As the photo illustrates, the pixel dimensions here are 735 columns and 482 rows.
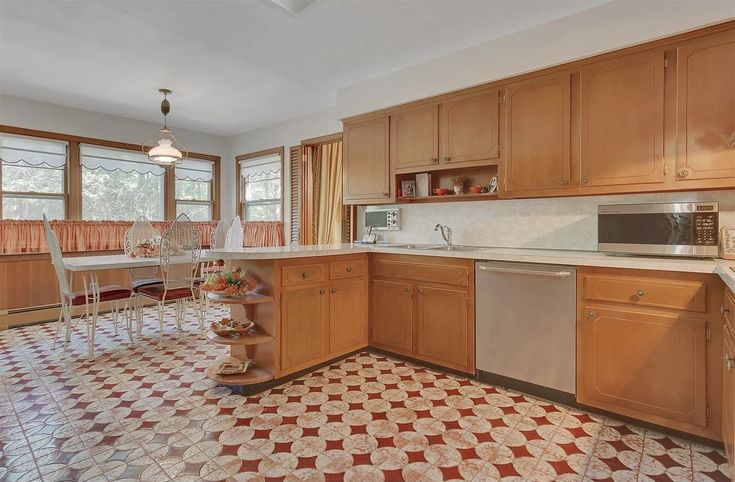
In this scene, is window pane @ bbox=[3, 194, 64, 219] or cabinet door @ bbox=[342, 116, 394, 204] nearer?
cabinet door @ bbox=[342, 116, 394, 204]

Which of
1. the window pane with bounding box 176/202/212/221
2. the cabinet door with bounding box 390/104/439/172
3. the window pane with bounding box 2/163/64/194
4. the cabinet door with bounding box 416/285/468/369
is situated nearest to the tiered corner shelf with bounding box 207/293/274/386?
the cabinet door with bounding box 416/285/468/369

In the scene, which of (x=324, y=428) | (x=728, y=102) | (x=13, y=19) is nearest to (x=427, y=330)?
(x=324, y=428)

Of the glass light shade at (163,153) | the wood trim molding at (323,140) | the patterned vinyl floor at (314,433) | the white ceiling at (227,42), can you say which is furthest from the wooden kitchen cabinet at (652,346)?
the glass light shade at (163,153)

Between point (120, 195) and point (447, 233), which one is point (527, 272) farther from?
point (120, 195)

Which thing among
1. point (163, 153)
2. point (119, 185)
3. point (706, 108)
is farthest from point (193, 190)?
point (706, 108)

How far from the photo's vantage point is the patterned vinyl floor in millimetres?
1807

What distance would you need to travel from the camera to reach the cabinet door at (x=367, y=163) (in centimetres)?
377

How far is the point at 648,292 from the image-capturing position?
7.05ft

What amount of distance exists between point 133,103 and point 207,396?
395 centimetres

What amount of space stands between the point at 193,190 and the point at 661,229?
609 centimetres

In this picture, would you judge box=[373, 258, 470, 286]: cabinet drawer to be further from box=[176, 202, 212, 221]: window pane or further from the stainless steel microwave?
box=[176, 202, 212, 221]: window pane

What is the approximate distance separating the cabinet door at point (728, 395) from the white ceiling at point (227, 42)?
2.25m

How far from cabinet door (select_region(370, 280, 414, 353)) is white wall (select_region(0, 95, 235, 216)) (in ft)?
14.3

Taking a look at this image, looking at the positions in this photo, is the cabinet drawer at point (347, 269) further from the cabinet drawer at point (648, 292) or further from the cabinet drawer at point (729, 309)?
the cabinet drawer at point (729, 309)
